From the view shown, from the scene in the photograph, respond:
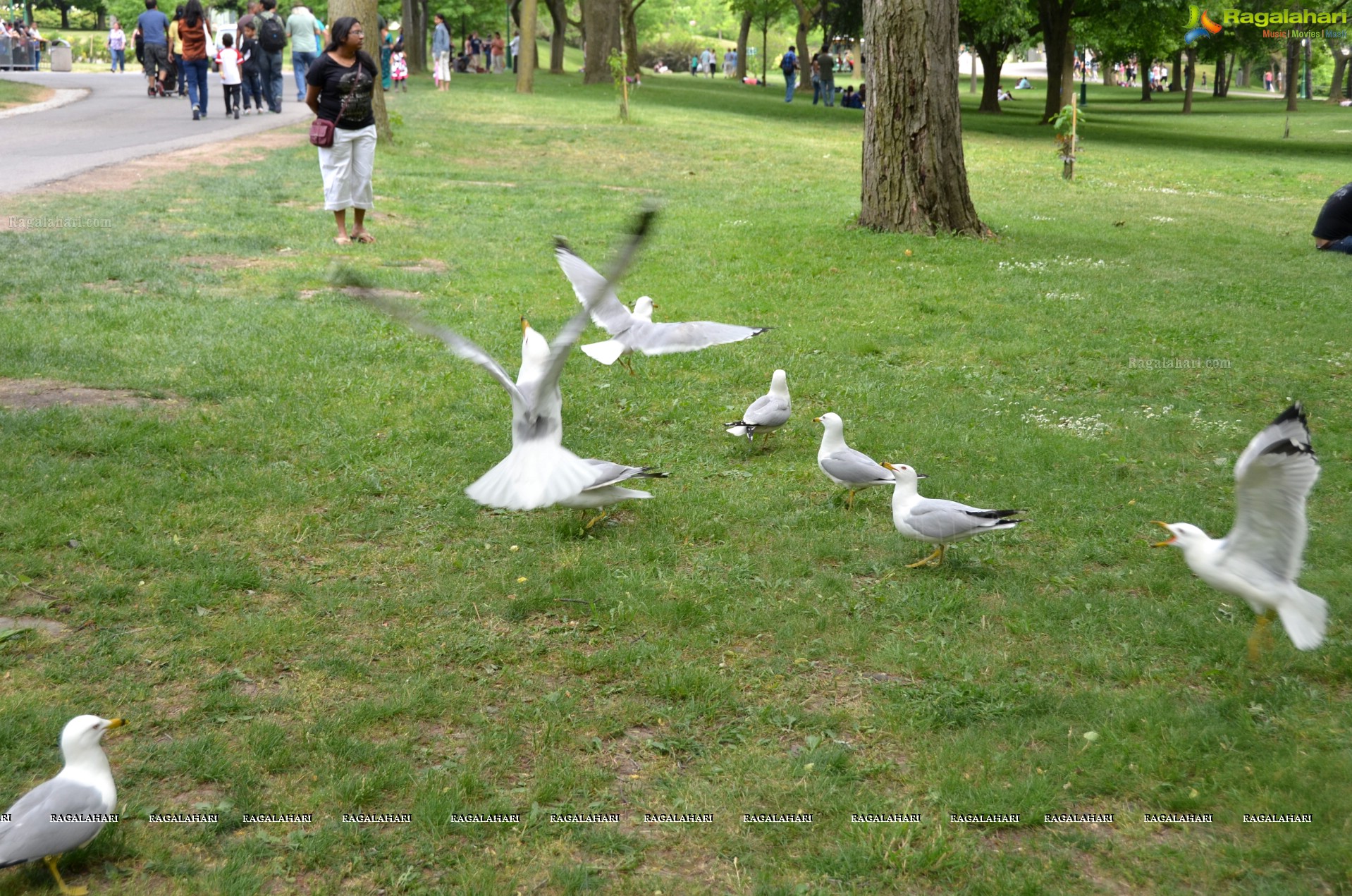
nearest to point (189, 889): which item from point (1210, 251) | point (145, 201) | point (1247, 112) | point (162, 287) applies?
point (162, 287)

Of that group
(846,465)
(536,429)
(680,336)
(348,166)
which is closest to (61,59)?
(348,166)

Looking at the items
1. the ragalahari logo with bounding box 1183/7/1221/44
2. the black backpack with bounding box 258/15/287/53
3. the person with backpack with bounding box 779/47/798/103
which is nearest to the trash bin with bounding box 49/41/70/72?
the black backpack with bounding box 258/15/287/53

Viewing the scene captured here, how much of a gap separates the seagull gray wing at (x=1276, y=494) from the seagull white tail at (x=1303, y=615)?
0.10 metres

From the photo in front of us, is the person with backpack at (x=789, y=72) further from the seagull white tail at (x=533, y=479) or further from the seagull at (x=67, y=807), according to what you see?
the seagull at (x=67, y=807)

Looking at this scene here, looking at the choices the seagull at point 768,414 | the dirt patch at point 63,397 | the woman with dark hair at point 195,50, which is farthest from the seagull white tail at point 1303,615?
the woman with dark hair at point 195,50

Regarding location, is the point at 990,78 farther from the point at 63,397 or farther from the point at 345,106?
the point at 63,397

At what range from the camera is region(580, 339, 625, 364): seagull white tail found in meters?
7.39

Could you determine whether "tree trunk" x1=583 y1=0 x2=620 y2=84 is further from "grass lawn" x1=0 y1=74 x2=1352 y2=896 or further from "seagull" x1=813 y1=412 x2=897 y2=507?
"seagull" x1=813 y1=412 x2=897 y2=507

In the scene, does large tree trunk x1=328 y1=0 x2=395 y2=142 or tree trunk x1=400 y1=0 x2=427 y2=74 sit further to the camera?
tree trunk x1=400 y1=0 x2=427 y2=74

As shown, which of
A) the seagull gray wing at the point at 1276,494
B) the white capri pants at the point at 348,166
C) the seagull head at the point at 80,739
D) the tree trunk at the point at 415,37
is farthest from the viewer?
the tree trunk at the point at 415,37

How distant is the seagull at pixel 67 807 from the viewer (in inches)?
125

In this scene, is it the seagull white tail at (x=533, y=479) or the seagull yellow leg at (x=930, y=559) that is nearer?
the seagull white tail at (x=533, y=479)

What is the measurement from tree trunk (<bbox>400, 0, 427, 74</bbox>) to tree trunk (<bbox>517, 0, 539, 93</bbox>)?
8.76 meters

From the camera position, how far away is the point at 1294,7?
40.6 metres
